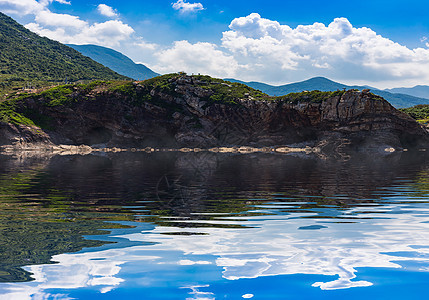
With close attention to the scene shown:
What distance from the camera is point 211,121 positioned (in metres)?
130

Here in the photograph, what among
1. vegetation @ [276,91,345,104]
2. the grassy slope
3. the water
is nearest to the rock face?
the grassy slope

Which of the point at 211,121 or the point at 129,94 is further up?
the point at 129,94

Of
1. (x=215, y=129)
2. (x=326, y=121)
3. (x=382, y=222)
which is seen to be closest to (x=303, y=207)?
(x=382, y=222)

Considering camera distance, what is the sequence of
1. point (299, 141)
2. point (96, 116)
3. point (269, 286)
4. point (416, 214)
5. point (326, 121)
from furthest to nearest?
1. point (96, 116)
2. point (299, 141)
3. point (326, 121)
4. point (416, 214)
5. point (269, 286)

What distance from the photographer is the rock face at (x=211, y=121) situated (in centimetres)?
11166

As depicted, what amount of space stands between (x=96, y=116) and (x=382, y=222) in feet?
434

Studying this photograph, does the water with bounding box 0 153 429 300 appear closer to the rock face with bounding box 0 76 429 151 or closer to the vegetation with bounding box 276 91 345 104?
the rock face with bounding box 0 76 429 151

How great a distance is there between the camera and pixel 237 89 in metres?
137

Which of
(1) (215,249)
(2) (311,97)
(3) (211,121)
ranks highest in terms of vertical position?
(2) (311,97)

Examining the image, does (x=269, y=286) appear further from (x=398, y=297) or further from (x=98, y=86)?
(x=98, y=86)

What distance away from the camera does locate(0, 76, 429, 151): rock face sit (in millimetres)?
111656

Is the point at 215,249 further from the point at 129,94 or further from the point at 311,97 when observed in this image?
the point at 129,94

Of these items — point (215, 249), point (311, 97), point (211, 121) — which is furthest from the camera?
point (211, 121)

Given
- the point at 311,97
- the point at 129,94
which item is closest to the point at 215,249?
the point at 311,97
